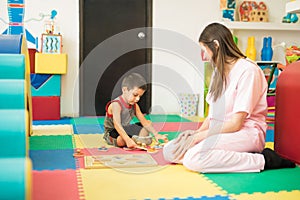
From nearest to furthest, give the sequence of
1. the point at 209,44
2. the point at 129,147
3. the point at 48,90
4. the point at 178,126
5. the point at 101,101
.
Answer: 1. the point at 209,44
2. the point at 129,147
3. the point at 178,126
4. the point at 48,90
5. the point at 101,101

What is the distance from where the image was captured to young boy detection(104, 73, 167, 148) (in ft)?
8.15

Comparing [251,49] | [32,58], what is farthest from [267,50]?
[32,58]

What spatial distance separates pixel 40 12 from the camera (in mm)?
3906

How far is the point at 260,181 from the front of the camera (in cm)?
182

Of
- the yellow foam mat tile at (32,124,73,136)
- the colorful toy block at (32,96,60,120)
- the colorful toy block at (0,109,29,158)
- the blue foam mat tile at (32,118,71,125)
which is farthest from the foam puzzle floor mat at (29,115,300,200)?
the colorful toy block at (32,96,60,120)

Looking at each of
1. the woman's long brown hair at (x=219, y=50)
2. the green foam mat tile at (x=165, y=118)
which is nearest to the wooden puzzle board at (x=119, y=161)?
the woman's long brown hair at (x=219, y=50)

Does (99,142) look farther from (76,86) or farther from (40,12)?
(40,12)

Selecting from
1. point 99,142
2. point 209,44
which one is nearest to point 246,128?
point 209,44

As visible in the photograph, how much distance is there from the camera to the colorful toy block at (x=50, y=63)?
3584mm

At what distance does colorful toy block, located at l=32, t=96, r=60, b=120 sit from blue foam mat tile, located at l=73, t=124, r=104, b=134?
1.43 ft

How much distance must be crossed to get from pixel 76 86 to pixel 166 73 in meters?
0.98

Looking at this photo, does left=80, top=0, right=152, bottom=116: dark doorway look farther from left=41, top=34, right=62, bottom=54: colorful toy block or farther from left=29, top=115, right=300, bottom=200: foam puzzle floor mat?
left=29, top=115, right=300, bottom=200: foam puzzle floor mat

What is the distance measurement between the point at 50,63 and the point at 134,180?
2.10m

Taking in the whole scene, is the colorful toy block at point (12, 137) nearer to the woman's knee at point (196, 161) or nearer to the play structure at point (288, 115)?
the woman's knee at point (196, 161)
